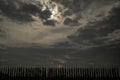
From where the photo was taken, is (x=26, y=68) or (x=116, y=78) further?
(x=26, y=68)

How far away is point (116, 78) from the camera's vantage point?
85.6ft

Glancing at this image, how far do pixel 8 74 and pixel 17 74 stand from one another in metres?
1.10

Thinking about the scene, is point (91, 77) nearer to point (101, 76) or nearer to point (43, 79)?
point (101, 76)

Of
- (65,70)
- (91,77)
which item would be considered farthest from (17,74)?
(91,77)

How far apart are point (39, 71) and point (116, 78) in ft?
29.5

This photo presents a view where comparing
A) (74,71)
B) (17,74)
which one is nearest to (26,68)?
(17,74)

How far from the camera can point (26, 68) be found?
1103 inches

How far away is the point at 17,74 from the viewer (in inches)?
1088

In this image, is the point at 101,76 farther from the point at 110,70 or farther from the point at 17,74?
the point at 17,74

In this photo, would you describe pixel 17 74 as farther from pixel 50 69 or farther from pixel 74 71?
pixel 74 71

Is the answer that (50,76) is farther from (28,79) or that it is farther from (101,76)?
(101,76)

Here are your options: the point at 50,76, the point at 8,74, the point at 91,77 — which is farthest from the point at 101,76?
the point at 8,74

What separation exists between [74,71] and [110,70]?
13.6ft

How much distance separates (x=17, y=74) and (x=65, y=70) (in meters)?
5.75
